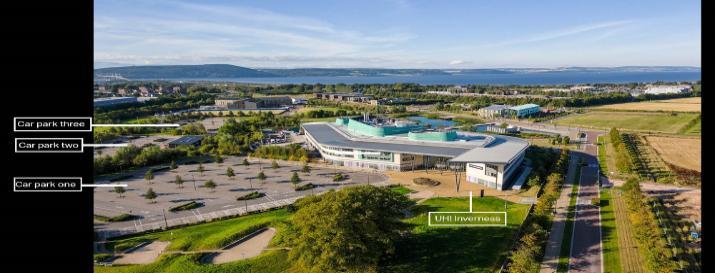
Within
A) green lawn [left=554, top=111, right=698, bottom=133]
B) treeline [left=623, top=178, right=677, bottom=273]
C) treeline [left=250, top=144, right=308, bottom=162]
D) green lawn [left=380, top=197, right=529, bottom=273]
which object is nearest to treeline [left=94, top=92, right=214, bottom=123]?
treeline [left=250, top=144, right=308, bottom=162]

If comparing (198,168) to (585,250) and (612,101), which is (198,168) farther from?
(612,101)

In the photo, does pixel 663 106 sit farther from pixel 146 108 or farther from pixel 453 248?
pixel 146 108

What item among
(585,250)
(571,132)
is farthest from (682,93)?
(585,250)

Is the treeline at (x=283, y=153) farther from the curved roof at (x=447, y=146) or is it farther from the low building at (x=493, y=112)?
the low building at (x=493, y=112)

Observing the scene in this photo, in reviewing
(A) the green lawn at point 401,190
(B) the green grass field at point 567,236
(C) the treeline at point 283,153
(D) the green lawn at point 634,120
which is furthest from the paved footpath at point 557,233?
(D) the green lawn at point 634,120

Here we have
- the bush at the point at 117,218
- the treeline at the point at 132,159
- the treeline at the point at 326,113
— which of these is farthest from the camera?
the treeline at the point at 326,113

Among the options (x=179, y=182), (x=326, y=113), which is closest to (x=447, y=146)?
(x=179, y=182)
